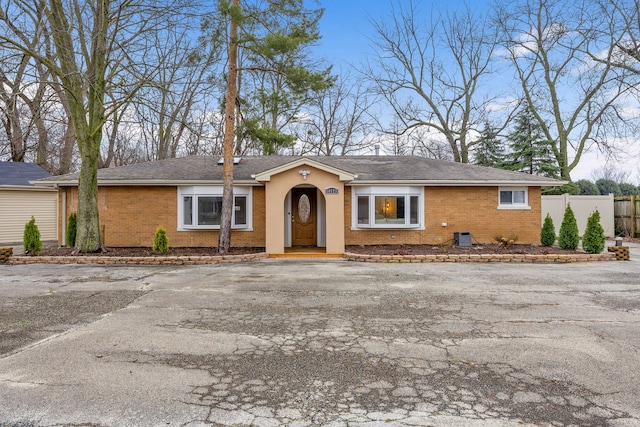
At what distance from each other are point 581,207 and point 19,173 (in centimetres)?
2547

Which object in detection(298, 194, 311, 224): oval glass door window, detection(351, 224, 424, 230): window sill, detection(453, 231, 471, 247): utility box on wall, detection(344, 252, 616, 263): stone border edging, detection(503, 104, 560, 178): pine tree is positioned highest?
detection(503, 104, 560, 178): pine tree

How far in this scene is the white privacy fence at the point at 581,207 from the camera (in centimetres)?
1689

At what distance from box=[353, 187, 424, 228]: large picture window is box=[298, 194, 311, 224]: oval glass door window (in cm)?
175

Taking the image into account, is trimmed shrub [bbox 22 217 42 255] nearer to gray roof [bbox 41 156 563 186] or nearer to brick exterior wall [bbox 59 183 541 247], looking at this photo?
brick exterior wall [bbox 59 183 541 247]

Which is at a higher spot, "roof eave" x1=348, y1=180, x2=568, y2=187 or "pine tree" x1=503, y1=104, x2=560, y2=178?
"pine tree" x1=503, y1=104, x2=560, y2=178

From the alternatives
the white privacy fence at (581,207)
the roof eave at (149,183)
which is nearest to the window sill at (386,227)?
the roof eave at (149,183)

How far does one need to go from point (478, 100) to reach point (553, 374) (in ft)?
82.0

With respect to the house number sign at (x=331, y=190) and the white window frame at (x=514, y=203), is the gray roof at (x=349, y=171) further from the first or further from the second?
the house number sign at (x=331, y=190)

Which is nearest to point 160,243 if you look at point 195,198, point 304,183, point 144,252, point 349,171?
point 144,252

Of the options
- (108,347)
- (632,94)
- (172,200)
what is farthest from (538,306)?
(632,94)

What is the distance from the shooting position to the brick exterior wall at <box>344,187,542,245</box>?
13.1 m

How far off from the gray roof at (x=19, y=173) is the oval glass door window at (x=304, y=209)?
11.4 meters

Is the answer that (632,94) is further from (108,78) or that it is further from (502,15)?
(108,78)

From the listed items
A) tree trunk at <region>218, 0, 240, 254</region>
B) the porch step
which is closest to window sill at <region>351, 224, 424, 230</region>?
the porch step
